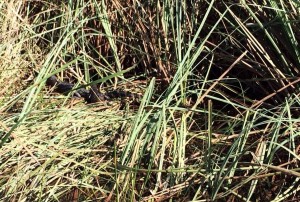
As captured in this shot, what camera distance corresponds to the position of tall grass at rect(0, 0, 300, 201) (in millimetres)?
1477

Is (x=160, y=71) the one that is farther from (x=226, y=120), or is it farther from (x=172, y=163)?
(x=172, y=163)

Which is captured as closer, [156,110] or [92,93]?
[156,110]

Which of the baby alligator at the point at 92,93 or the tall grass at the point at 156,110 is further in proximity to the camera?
the baby alligator at the point at 92,93

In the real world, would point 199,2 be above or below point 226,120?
above

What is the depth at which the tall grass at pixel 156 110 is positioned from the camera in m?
1.48

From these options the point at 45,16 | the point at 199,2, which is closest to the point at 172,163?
the point at 199,2

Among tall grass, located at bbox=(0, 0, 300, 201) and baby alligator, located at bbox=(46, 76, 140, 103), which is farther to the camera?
baby alligator, located at bbox=(46, 76, 140, 103)

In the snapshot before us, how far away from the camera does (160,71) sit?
2.01m

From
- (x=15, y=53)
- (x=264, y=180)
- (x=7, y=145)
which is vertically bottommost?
(x=264, y=180)

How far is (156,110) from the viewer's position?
66.5 inches

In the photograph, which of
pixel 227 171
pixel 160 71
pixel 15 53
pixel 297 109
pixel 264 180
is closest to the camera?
pixel 227 171

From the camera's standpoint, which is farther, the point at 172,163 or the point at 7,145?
the point at 7,145

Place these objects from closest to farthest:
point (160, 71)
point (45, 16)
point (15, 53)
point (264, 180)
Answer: point (264, 180) → point (160, 71) → point (15, 53) → point (45, 16)

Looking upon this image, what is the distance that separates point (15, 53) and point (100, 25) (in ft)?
1.24
